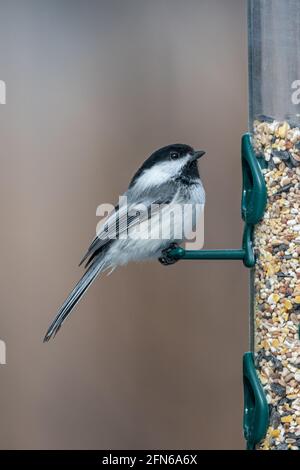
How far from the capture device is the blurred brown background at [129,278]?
4.68 meters

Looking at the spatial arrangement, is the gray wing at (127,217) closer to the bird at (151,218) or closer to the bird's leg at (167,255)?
the bird at (151,218)

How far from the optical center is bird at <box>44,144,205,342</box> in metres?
3.18

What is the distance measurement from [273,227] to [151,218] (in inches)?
22.0

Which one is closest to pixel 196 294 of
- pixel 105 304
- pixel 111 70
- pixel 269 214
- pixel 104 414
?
pixel 105 304

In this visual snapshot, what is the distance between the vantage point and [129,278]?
4738 mm

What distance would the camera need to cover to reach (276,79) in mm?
2824

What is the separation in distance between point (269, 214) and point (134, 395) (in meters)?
2.23

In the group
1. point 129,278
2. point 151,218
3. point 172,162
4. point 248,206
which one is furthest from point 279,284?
point 129,278

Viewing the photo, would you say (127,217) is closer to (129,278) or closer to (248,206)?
(248,206)

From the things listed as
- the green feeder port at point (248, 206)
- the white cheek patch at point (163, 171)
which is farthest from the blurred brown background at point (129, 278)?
the green feeder port at point (248, 206)

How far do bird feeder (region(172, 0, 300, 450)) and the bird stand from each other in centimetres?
29

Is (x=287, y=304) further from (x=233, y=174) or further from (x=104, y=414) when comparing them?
(x=104, y=414)

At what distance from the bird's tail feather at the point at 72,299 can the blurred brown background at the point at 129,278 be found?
1.40m

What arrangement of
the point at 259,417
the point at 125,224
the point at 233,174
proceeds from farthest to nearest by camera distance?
1. the point at 233,174
2. the point at 125,224
3. the point at 259,417
